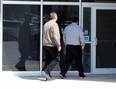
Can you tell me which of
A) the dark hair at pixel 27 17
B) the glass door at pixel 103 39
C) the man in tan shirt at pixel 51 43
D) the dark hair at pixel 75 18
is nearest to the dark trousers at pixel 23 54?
the dark hair at pixel 27 17

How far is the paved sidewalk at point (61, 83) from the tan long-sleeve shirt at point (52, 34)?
3.43ft

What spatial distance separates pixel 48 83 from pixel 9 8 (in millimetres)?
2639

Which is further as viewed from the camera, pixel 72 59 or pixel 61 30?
pixel 61 30

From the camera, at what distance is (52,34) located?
7766mm

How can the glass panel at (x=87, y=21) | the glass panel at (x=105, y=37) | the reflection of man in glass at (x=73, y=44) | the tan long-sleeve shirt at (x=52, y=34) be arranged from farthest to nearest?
1. the glass panel at (x=105, y=37)
2. the glass panel at (x=87, y=21)
3. the reflection of man in glass at (x=73, y=44)
4. the tan long-sleeve shirt at (x=52, y=34)

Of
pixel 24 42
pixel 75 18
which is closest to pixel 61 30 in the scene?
pixel 75 18

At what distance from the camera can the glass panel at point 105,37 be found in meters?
9.09

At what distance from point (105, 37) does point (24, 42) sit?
2549 mm

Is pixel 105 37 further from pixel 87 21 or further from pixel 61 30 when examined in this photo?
pixel 61 30

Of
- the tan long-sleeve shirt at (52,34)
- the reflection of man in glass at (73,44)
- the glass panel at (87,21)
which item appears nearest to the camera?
the tan long-sleeve shirt at (52,34)

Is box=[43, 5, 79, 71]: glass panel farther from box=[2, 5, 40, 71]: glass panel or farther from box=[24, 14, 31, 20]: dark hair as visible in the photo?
box=[24, 14, 31, 20]: dark hair

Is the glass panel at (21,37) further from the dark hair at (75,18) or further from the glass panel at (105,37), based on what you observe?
the glass panel at (105,37)

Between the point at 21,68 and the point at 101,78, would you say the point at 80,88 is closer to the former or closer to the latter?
the point at 101,78

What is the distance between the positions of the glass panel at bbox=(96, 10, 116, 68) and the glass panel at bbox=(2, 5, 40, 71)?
1922 millimetres
